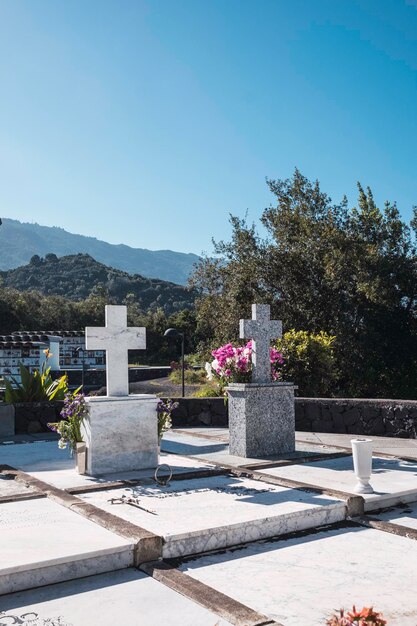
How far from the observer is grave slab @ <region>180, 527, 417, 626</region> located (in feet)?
11.1

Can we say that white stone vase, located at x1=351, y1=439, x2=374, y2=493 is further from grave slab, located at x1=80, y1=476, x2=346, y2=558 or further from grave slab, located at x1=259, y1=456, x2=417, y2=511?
grave slab, located at x1=80, y1=476, x2=346, y2=558

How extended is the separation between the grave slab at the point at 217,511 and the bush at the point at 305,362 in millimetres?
5451

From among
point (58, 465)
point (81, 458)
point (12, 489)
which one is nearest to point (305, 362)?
point (58, 465)

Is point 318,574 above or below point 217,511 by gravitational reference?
below

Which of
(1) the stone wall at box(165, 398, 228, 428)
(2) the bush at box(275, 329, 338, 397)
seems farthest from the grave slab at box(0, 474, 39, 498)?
(2) the bush at box(275, 329, 338, 397)

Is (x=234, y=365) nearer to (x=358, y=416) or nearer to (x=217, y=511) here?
(x=358, y=416)

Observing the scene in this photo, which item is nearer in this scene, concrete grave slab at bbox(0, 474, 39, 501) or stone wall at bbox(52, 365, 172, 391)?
concrete grave slab at bbox(0, 474, 39, 501)

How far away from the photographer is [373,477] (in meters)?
6.48

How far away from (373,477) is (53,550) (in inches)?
146

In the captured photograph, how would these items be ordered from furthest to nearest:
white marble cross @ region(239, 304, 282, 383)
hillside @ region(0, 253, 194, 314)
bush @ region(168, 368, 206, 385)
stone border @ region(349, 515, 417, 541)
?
hillside @ region(0, 253, 194, 314)
bush @ region(168, 368, 206, 385)
white marble cross @ region(239, 304, 282, 383)
stone border @ region(349, 515, 417, 541)

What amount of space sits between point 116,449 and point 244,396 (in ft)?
6.18

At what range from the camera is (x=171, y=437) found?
9906mm

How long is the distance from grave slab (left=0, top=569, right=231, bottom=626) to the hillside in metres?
64.3

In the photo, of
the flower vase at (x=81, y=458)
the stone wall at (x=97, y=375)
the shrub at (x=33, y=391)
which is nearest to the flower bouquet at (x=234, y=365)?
the flower vase at (x=81, y=458)
